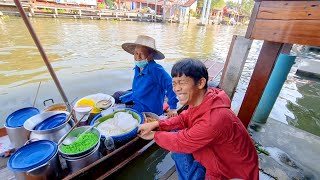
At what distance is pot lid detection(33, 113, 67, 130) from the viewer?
244cm

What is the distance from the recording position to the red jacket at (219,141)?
160cm

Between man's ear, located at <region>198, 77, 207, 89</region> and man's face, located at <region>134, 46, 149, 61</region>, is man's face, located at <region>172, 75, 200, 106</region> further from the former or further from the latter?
man's face, located at <region>134, 46, 149, 61</region>

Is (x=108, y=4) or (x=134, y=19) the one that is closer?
(x=134, y=19)

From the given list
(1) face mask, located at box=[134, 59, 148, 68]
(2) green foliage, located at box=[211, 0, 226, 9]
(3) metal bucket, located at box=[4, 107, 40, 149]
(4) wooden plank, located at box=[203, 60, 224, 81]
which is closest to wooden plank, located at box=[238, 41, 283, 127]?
(1) face mask, located at box=[134, 59, 148, 68]

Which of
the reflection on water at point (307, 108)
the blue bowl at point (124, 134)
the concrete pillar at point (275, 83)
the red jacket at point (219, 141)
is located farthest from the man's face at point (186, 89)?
the reflection on water at point (307, 108)

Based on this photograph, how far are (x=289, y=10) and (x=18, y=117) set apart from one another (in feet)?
12.6

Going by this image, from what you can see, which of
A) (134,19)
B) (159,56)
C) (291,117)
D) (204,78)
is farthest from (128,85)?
(134,19)

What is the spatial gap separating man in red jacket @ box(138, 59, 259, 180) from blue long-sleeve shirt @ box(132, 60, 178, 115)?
1.29 m

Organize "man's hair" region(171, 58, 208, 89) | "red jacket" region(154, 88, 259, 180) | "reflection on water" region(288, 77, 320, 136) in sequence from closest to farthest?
"red jacket" region(154, 88, 259, 180) < "man's hair" region(171, 58, 208, 89) < "reflection on water" region(288, 77, 320, 136)

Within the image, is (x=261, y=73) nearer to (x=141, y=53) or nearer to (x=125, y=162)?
(x=141, y=53)

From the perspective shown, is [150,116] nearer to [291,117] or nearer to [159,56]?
[159,56]

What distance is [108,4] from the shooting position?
37844 millimetres

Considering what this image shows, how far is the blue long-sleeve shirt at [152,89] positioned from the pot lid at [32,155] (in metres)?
1.65

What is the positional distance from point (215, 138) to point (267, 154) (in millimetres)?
2352
